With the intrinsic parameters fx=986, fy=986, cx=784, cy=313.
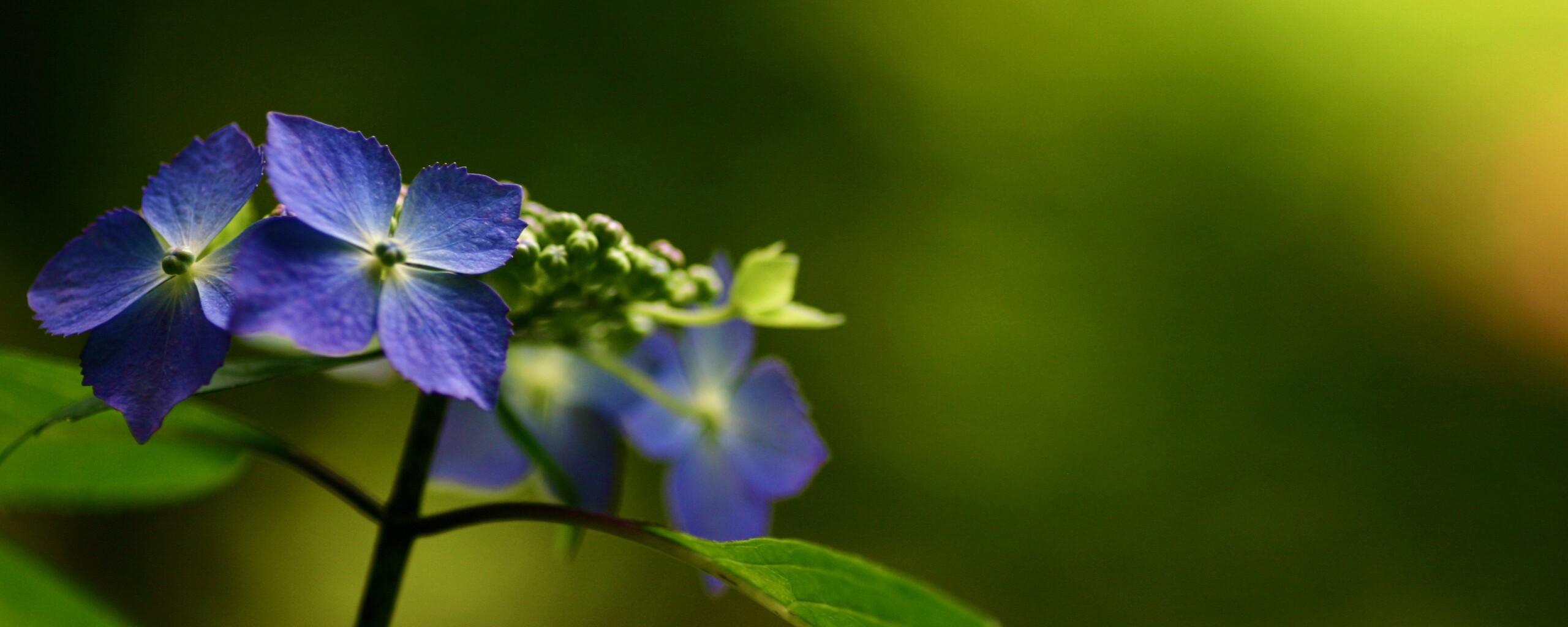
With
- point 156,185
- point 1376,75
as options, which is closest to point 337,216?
point 156,185

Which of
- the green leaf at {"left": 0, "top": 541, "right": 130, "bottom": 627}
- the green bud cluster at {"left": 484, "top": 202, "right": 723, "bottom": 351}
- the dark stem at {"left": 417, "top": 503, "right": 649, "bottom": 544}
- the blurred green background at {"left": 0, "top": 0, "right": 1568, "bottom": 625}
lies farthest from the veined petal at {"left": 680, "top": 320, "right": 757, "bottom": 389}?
the blurred green background at {"left": 0, "top": 0, "right": 1568, "bottom": 625}

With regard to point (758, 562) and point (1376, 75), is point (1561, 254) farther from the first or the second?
point (758, 562)

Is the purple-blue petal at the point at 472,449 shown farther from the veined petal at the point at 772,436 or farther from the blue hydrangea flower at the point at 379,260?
the blue hydrangea flower at the point at 379,260

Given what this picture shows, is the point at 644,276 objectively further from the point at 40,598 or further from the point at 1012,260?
the point at 1012,260

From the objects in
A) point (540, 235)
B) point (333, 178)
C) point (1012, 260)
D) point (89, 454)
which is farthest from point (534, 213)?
point (1012, 260)

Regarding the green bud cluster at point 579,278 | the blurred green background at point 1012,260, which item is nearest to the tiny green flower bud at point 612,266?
the green bud cluster at point 579,278

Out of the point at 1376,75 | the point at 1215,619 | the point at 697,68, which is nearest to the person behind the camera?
the point at 1215,619
